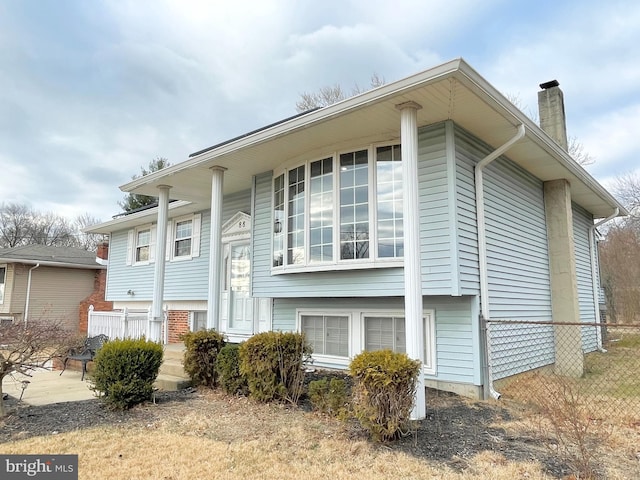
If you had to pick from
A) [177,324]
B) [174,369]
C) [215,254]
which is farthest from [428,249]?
[177,324]

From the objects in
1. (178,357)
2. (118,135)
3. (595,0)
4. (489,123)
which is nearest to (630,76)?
(595,0)

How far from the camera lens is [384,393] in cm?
366

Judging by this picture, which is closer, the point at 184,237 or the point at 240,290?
the point at 240,290

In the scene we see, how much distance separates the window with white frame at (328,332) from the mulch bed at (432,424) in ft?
5.82

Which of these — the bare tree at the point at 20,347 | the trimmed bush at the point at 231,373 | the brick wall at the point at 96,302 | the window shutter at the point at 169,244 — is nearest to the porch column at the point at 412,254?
the trimmed bush at the point at 231,373

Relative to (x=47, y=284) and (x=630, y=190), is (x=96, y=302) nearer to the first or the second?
(x=47, y=284)

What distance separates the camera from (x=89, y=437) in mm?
3982

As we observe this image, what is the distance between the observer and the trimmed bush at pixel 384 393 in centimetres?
365

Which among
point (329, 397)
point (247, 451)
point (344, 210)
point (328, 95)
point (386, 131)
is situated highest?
point (328, 95)

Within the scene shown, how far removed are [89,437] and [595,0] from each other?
37.5ft

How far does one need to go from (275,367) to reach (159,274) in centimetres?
407

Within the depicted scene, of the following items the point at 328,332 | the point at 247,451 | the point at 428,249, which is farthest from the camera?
the point at 328,332

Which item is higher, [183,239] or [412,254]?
[183,239]

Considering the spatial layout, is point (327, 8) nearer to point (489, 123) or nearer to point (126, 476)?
point (489, 123)
